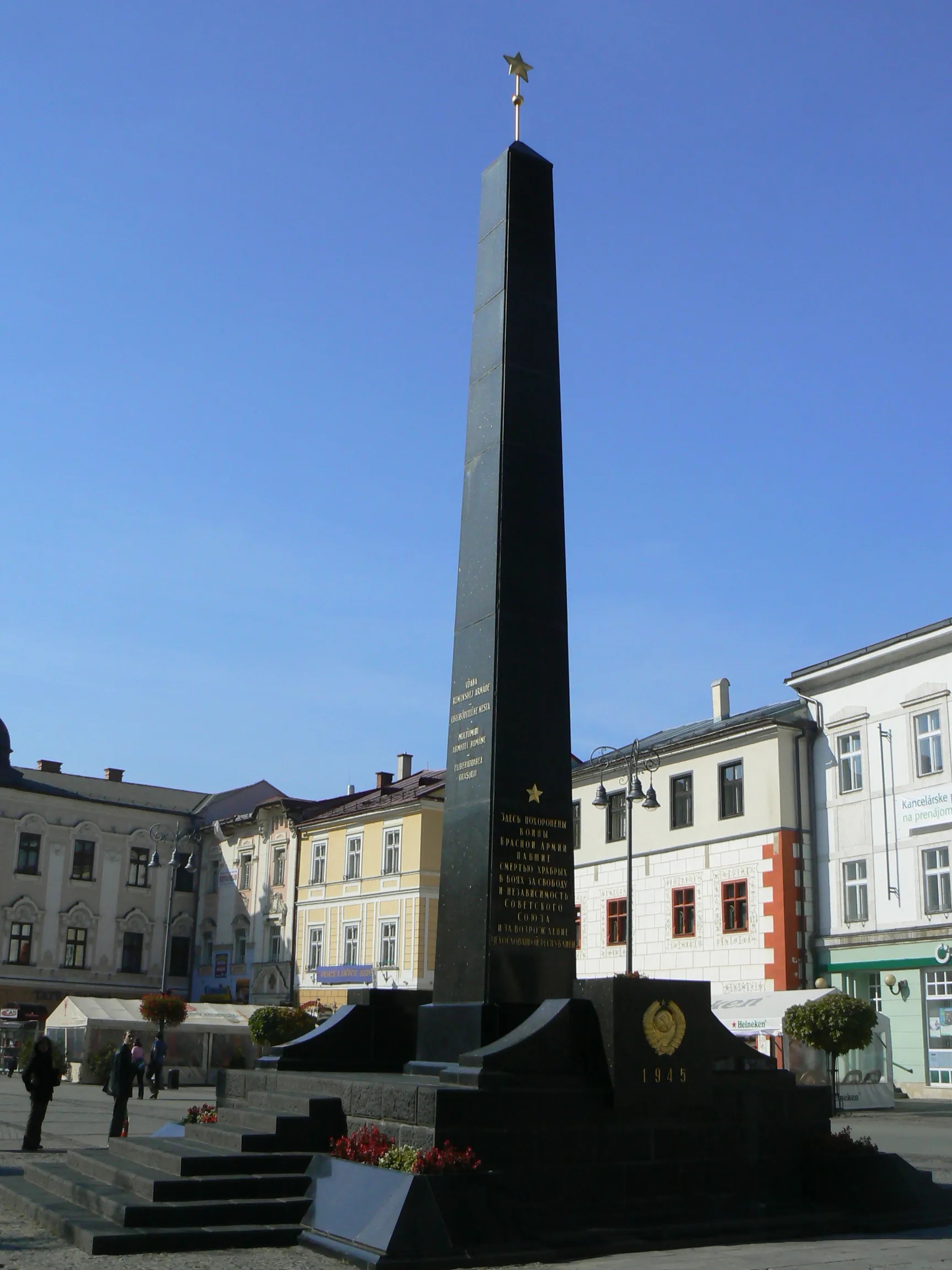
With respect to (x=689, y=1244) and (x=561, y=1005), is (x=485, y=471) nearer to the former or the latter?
(x=561, y=1005)

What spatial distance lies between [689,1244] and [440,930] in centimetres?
318

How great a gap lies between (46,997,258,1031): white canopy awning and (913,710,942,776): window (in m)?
18.6

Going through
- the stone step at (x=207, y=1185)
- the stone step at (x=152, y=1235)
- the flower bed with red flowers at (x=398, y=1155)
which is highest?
the flower bed with red flowers at (x=398, y=1155)

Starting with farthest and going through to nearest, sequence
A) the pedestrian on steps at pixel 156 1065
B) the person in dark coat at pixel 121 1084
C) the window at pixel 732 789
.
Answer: the window at pixel 732 789, the pedestrian on steps at pixel 156 1065, the person in dark coat at pixel 121 1084

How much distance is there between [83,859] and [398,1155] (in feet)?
154

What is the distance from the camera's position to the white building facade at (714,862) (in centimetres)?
2925

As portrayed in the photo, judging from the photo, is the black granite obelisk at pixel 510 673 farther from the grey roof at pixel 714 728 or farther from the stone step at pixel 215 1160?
the grey roof at pixel 714 728

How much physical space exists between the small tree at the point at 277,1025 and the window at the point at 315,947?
39.3 ft

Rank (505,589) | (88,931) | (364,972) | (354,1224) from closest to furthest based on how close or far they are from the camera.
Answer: (354,1224) < (505,589) < (364,972) < (88,931)

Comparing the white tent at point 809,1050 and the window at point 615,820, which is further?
the window at point 615,820

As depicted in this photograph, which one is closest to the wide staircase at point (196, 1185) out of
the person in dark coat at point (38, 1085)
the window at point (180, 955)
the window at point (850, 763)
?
the person in dark coat at point (38, 1085)

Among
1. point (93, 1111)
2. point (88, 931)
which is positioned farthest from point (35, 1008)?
point (93, 1111)

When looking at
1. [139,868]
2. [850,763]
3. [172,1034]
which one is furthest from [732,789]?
[139,868]

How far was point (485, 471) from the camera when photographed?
37.7 feet
